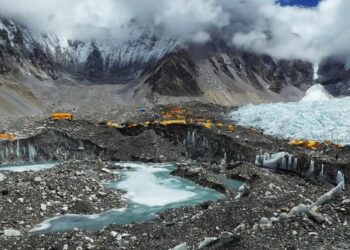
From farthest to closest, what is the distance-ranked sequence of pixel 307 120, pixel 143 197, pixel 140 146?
pixel 307 120 → pixel 140 146 → pixel 143 197

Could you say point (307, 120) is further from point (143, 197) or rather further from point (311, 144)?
point (143, 197)

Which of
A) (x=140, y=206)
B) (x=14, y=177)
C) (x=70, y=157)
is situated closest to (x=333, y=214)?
(x=140, y=206)

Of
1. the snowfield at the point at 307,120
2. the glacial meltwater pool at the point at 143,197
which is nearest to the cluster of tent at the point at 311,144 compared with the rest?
the snowfield at the point at 307,120

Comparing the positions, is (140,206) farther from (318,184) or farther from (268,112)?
(268,112)

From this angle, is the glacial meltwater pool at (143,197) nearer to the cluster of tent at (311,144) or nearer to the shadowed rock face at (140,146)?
the shadowed rock face at (140,146)

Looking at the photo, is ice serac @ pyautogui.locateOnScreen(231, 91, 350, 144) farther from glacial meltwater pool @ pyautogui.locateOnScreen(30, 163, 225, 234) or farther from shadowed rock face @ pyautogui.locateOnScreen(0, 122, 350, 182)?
glacial meltwater pool @ pyautogui.locateOnScreen(30, 163, 225, 234)

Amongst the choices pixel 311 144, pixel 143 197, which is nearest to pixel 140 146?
pixel 311 144

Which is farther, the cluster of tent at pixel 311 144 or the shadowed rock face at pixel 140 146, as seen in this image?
the cluster of tent at pixel 311 144
